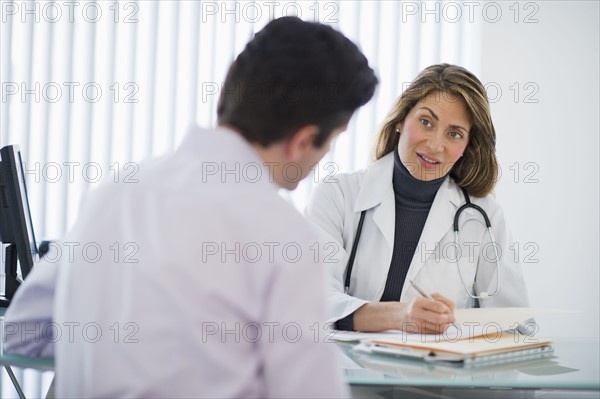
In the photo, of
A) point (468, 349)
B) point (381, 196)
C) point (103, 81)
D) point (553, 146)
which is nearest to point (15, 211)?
point (381, 196)

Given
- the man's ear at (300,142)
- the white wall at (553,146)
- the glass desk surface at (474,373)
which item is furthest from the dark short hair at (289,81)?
the white wall at (553,146)

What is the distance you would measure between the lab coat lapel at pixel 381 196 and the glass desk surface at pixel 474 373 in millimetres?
719

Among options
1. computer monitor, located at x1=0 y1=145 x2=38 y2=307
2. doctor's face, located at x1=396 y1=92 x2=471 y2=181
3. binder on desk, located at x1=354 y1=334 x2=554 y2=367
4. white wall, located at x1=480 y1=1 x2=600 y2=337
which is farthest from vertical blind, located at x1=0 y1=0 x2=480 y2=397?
binder on desk, located at x1=354 y1=334 x2=554 y2=367

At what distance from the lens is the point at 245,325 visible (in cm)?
94

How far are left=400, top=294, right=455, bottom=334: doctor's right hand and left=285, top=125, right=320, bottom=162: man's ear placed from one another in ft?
2.41

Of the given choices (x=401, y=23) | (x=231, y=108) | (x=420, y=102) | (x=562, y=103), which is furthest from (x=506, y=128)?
(x=231, y=108)

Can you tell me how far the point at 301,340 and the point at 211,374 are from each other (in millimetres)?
123

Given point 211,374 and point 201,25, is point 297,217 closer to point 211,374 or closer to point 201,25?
point 211,374

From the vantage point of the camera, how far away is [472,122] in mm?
2205

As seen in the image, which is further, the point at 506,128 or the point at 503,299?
the point at 506,128

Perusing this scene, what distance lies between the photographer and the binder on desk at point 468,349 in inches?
53.0

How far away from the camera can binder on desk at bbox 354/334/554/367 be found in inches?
53.0

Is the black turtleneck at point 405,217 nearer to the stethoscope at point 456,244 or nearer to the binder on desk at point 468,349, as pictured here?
the stethoscope at point 456,244

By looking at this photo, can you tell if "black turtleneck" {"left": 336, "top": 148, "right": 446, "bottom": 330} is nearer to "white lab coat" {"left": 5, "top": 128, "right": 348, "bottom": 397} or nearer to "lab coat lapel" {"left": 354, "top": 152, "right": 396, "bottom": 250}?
"lab coat lapel" {"left": 354, "top": 152, "right": 396, "bottom": 250}
